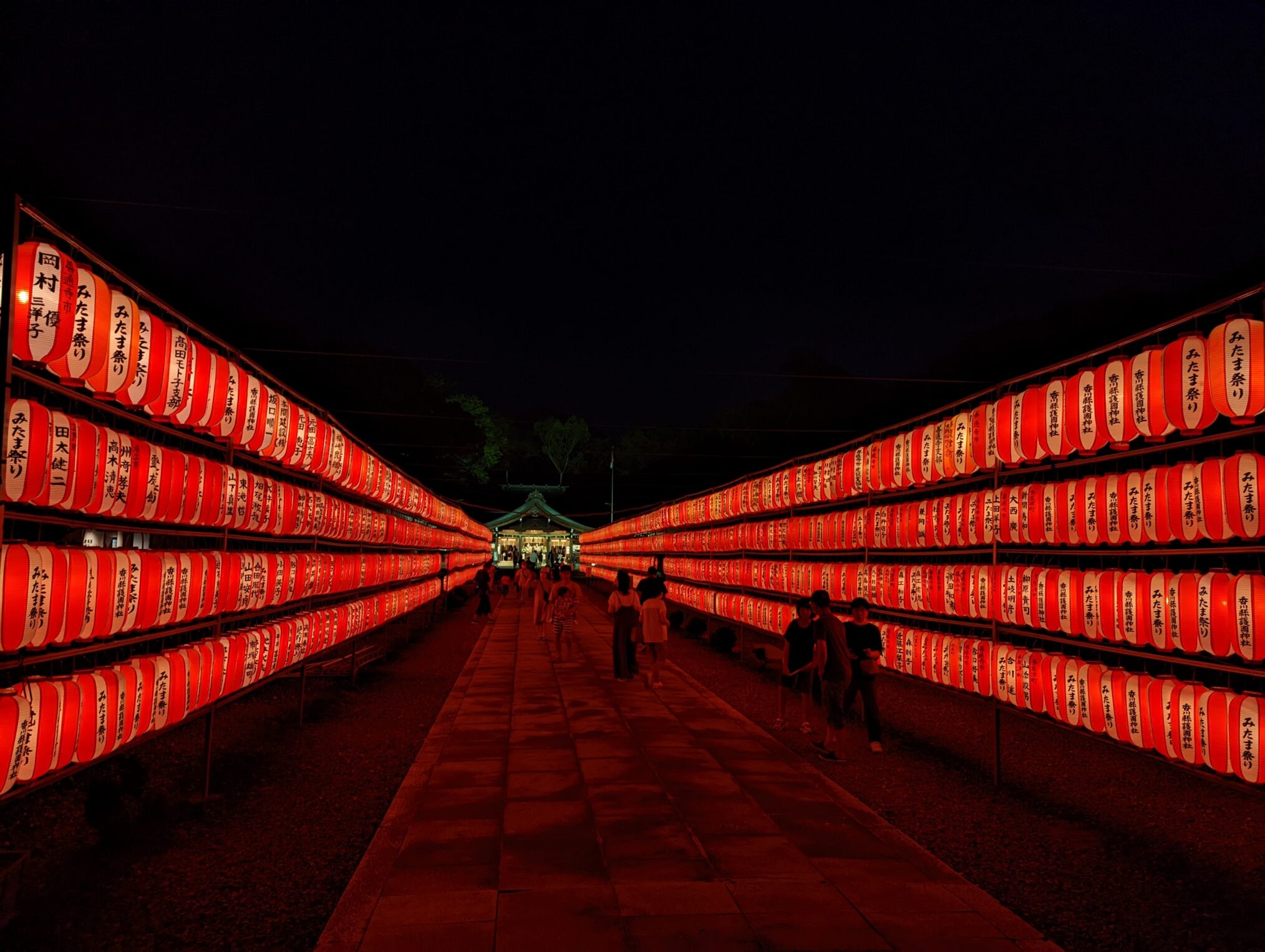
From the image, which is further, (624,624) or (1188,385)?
(624,624)

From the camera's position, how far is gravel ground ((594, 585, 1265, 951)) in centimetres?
484

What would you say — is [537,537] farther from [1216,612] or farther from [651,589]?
[1216,612]

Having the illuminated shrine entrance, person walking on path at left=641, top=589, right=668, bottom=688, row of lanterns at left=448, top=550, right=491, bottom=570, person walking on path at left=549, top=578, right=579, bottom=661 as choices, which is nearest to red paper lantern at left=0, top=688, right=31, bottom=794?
person walking on path at left=641, top=589, right=668, bottom=688

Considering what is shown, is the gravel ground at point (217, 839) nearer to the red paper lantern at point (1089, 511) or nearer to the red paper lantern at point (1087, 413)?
the red paper lantern at point (1089, 511)

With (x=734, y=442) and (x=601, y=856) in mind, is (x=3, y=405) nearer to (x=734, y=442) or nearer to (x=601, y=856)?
(x=601, y=856)

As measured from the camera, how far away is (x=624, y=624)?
1290 cm

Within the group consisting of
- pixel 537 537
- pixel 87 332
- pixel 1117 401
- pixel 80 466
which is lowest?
pixel 537 537

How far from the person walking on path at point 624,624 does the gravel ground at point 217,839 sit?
11.6 ft

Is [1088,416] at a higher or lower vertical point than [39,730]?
higher

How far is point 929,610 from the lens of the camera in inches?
349

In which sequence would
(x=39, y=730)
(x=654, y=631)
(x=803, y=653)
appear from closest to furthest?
1. (x=39, y=730)
2. (x=803, y=653)
3. (x=654, y=631)

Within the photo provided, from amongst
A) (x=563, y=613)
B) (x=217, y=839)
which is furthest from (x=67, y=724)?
(x=563, y=613)

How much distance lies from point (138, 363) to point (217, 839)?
3.57 metres

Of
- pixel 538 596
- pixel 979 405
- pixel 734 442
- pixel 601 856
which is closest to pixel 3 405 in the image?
pixel 601 856
